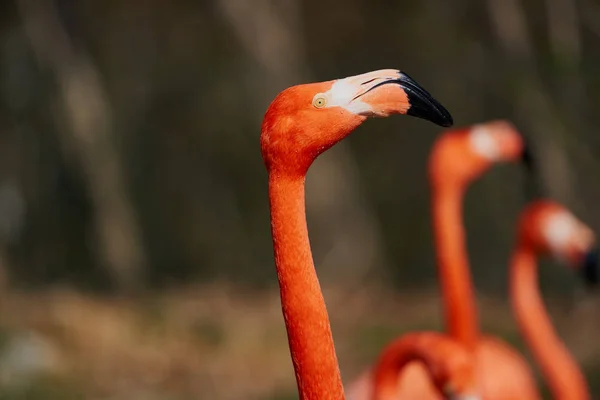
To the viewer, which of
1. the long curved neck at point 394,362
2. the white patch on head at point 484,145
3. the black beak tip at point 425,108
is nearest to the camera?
the black beak tip at point 425,108

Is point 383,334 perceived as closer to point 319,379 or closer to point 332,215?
point 332,215

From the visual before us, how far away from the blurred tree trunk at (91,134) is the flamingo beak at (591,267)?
13.2ft

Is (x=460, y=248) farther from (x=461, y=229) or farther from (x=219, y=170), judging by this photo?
(x=219, y=170)

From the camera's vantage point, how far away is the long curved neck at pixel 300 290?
74.5 inches

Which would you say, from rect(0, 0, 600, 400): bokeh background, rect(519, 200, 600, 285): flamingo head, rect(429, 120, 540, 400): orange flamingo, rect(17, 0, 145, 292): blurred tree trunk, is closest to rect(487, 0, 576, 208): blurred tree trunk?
rect(0, 0, 600, 400): bokeh background

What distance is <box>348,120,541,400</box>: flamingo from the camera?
144 inches

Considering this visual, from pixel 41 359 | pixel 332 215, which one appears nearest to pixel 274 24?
pixel 332 215

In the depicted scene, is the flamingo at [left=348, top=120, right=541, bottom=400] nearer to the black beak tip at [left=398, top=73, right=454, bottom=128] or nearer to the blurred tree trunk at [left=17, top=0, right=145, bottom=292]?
the black beak tip at [left=398, top=73, right=454, bottom=128]

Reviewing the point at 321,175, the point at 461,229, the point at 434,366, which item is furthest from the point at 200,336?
the point at 434,366

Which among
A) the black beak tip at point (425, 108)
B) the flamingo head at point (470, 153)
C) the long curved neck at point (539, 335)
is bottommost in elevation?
the long curved neck at point (539, 335)

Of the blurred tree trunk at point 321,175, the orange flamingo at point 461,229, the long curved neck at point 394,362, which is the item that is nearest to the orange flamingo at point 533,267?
the orange flamingo at point 461,229

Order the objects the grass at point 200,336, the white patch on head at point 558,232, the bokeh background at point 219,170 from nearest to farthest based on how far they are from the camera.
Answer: the white patch on head at point 558,232
the grass at point 200,336
the bokeh background at point 219,170

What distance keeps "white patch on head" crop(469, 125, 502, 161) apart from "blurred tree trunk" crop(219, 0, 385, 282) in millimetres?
3208

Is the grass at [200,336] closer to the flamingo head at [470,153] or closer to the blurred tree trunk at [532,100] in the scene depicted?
the blurred tree trunk at [532,100]
